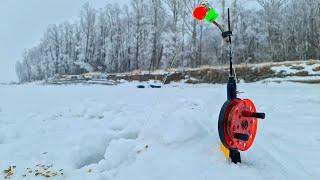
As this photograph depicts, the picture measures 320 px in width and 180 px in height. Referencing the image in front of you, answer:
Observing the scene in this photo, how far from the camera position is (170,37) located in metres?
47.0

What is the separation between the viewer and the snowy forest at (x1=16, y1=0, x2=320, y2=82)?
47.9 m

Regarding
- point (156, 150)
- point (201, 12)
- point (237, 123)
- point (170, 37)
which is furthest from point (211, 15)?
point (170, 37)

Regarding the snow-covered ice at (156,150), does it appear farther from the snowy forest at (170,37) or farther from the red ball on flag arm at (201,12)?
the snowy forest at (170,37)

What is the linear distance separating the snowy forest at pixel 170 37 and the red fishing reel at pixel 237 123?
117ft

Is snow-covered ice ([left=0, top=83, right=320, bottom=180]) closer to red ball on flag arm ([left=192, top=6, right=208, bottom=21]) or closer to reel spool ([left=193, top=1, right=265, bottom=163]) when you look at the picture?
reel spool ([left=193, top=1, right=265, bottom=163])

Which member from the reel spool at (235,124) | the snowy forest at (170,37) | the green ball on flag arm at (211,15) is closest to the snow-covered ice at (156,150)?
the reel spool at (235,124)

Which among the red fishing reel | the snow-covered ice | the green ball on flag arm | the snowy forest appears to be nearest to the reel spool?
the red fishing reel

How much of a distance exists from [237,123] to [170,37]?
44.7 meters

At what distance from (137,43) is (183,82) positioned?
94.8ft

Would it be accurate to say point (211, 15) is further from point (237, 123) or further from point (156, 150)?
point (156, 150)

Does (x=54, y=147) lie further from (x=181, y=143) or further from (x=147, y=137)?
(x=181, y=143)

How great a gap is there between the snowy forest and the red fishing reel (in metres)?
35.7

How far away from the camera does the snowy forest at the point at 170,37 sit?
47.9m

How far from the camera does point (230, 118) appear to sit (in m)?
2.88
